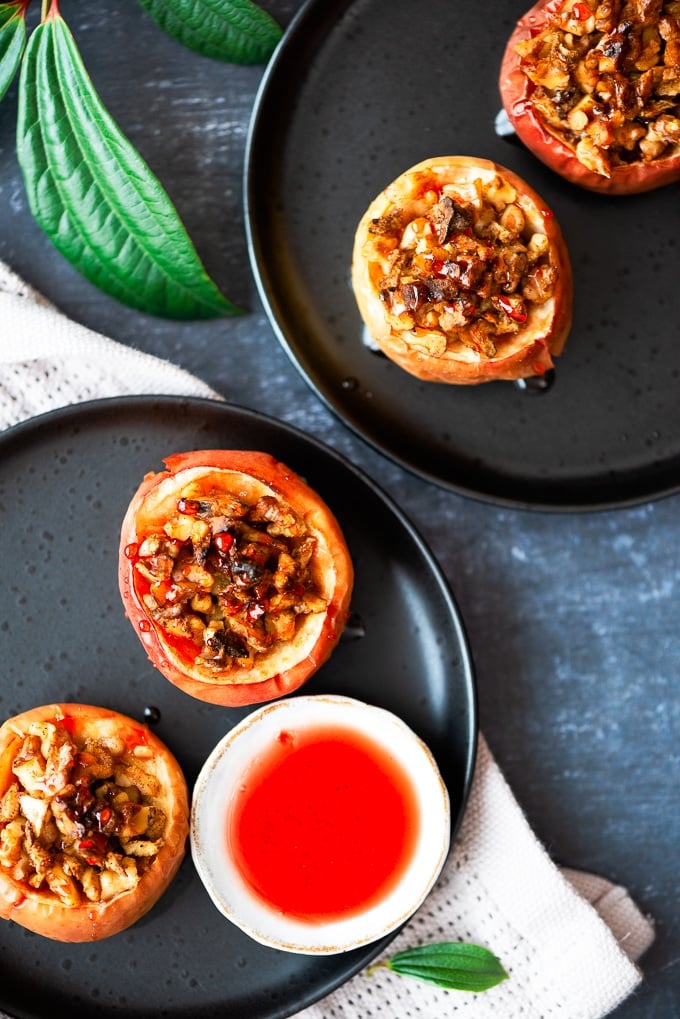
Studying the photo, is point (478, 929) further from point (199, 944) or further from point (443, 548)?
point (443, 548)

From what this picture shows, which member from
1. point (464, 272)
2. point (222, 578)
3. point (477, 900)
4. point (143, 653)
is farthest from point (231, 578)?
point (477, 900)

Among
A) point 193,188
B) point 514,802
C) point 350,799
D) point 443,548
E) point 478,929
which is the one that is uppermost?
point 193,188

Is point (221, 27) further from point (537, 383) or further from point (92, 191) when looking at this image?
point (537, 383)

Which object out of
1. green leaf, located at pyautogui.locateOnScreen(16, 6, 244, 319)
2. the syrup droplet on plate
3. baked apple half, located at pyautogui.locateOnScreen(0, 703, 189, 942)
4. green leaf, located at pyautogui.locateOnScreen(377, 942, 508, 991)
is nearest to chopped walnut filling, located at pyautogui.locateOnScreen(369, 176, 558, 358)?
the syrup droplet on plate

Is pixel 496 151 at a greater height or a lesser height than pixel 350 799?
greater

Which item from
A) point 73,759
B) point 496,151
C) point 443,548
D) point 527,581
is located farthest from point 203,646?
point 496,151

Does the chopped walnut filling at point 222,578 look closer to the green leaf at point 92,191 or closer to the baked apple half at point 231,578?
the baked apple half at point 231,578
